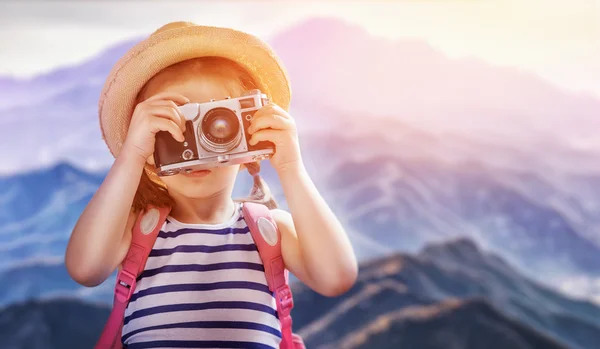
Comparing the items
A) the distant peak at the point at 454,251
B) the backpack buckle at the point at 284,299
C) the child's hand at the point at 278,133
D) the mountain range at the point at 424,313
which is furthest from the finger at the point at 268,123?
the distant peak at the point at 454,251

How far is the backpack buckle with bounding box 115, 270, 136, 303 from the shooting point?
0.83 m

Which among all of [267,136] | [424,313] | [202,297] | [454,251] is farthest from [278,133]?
[454,251]

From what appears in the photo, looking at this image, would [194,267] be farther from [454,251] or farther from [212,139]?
[454,251]

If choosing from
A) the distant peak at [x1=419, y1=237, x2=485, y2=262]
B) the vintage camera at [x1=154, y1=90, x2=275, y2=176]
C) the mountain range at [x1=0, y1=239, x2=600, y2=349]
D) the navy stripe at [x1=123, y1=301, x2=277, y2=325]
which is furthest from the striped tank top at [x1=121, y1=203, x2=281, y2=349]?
the distant peak at [x1=419, y1=237, x2=485, y2=262]

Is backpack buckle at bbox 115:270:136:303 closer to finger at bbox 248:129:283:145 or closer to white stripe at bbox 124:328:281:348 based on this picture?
white stripe at bbox 124:328:281:348

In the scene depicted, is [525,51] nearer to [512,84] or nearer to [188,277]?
[512,84]

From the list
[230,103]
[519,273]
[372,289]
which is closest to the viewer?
[230,103]

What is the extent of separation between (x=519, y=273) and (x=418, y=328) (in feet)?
1.60

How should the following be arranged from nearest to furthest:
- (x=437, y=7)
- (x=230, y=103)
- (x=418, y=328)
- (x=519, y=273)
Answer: (x=230, y=103) → (x=418, y=328) → (x=519, y=273) → (x=437, y=7)

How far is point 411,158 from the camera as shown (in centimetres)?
209

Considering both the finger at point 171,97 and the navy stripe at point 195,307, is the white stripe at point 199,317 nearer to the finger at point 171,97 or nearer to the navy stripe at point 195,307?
the navy stripe at point 195,307

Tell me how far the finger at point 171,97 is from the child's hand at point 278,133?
9 cm

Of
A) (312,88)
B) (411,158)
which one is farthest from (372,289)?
(312,88)

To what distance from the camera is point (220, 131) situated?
0.80 meters
